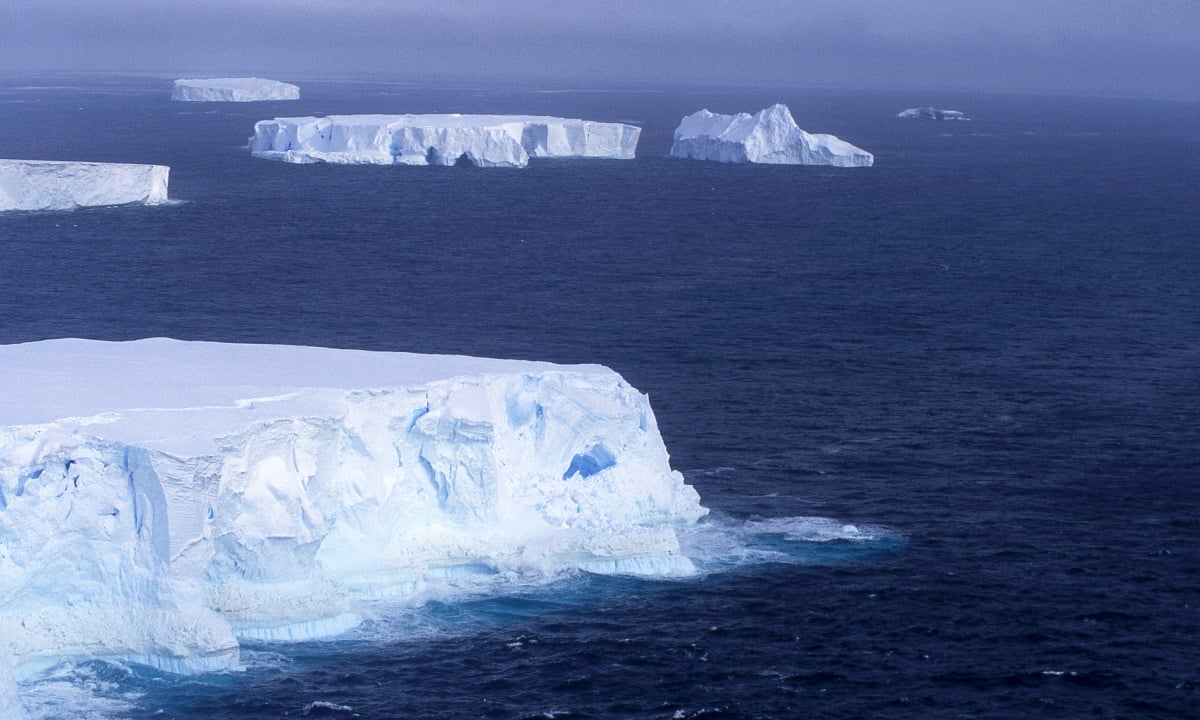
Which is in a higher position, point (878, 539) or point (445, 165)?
point (445, 165)

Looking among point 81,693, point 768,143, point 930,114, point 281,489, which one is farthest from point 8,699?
point 930,114

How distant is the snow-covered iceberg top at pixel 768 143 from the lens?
104188 millimetres

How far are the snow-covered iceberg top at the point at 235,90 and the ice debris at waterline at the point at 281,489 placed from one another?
458 feet

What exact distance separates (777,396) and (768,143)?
7094 centimetres

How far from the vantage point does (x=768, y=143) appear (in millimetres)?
105688

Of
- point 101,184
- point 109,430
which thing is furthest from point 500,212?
point 109,430

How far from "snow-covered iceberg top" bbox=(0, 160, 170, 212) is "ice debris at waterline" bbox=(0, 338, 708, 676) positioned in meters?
43.8

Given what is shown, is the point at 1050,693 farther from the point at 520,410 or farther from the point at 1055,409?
the point at 1055,409

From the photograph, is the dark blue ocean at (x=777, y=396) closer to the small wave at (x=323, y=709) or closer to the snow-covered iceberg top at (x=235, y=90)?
the small wave at (x=323, y=709)

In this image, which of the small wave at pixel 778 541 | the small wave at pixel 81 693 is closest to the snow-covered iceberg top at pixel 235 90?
the small wave at pixel 778 541

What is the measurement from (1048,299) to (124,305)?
109 feet

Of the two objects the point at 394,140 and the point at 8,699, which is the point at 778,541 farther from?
the point at 394,140

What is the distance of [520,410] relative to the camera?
27.0m

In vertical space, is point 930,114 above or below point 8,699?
above
